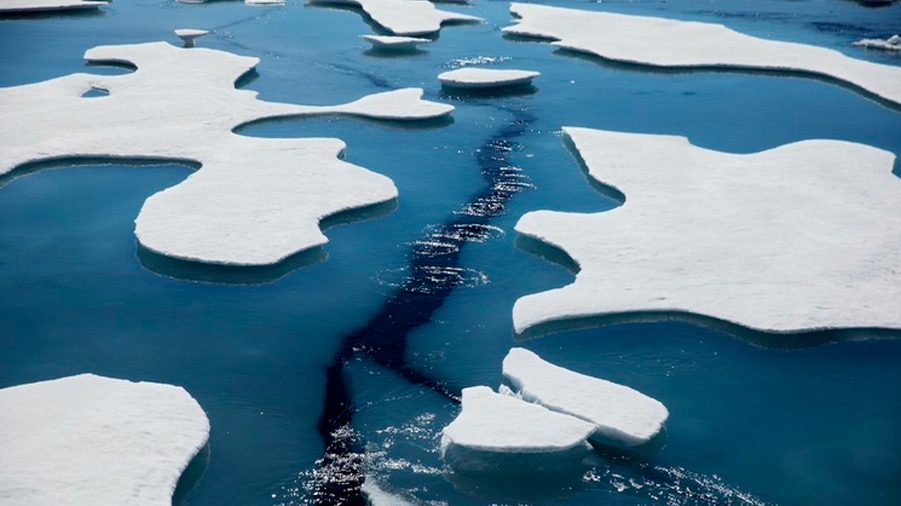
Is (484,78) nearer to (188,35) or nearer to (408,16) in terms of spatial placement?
(408,16)

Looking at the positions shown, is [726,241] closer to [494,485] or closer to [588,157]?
[588,157]

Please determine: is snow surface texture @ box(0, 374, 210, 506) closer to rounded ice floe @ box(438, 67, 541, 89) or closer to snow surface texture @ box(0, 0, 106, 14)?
rounded ice floe @ box(438, 67, 541, 89)

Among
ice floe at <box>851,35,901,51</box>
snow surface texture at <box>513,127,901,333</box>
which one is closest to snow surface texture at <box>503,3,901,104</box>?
ice floe at <box>851,35,901,51</box>

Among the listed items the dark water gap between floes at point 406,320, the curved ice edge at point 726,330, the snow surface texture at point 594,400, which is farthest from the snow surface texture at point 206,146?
the snow surface texture at point 594,400

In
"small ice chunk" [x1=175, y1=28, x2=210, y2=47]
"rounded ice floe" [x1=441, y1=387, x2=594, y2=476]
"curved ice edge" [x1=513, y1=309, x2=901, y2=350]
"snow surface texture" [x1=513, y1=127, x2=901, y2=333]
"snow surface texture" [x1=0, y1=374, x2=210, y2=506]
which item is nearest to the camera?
"snow surface texture" [x1=0, y1=374, x2=210, y2=506]

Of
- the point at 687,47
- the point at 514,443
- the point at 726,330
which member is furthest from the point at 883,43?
the point at 514,443

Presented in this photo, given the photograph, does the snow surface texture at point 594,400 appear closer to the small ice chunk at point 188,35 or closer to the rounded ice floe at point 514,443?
the rounded ice floe at point 514,443
